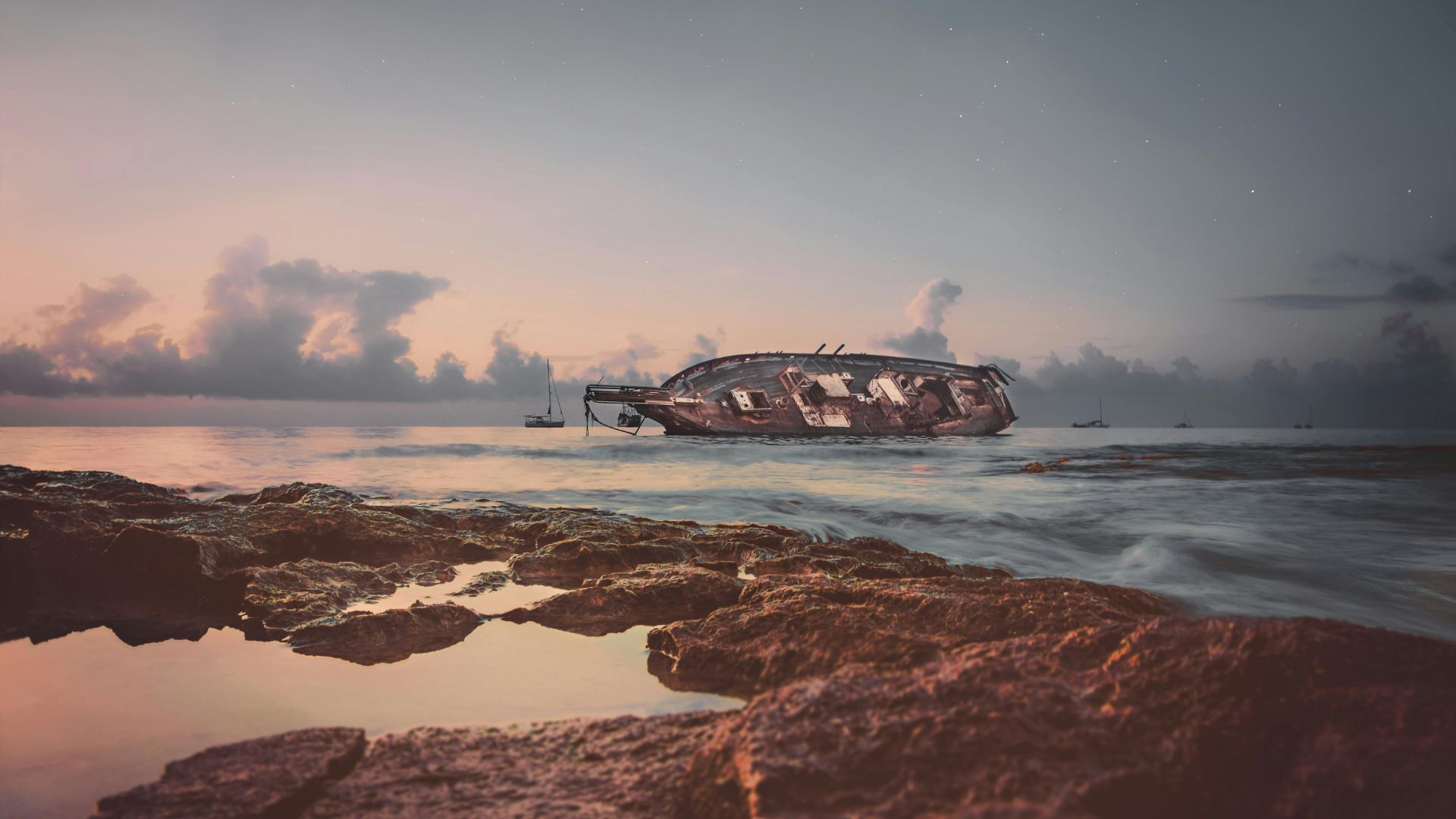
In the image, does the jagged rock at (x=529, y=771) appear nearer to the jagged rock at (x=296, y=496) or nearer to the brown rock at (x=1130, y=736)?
the brown rock at (x=1130, y=736)

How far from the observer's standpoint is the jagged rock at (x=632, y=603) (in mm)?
4035

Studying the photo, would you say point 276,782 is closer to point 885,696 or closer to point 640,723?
point 640,723

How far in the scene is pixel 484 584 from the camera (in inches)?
201

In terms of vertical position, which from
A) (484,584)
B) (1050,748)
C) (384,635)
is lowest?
(484,584)

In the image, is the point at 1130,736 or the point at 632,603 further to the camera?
the point at 632,603

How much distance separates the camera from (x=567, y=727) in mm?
2342

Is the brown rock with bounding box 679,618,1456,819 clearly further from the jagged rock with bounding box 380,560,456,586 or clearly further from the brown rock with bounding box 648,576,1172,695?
the jagged rock with bounding box 380,560,456,586

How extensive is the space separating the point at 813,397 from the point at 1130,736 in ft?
141

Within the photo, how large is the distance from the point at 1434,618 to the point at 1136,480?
1304cm

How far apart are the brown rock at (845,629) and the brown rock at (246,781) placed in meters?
1.44

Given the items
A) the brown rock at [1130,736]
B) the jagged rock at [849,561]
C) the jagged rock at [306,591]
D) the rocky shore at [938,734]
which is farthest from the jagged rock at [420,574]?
the brown rock at [1130,736]

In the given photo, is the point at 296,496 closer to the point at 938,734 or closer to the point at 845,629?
the point at 845,629

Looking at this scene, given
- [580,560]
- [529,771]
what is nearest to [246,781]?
[529,771]

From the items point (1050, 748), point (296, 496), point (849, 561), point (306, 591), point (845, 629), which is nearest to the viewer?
point (1050, 748)
